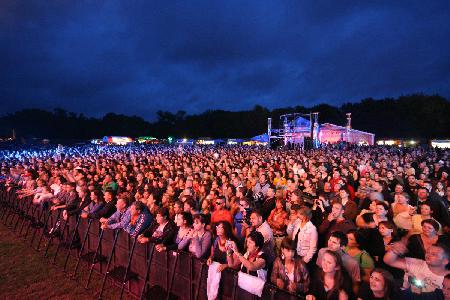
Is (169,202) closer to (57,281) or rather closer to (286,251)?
(57,281)

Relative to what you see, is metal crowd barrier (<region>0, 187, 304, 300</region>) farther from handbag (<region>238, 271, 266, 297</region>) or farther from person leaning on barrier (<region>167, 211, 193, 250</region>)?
person leaning on barrier (<region>167, 211, 193, 250</region>)

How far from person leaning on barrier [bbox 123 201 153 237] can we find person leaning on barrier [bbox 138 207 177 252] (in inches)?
15.9

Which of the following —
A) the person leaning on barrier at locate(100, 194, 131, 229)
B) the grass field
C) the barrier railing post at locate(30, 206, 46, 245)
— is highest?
the person leaning on barrier at locate(100, 194, 131, 229)

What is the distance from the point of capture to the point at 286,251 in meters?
3.68

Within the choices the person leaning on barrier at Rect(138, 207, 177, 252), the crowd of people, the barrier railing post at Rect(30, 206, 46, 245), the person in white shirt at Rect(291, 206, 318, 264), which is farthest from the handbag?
the barrier railing post at Rect(30, 206, 46, 245)

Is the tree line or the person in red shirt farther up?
the tree line

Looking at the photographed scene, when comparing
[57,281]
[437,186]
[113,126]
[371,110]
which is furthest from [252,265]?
[113,126]

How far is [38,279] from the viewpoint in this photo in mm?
6512

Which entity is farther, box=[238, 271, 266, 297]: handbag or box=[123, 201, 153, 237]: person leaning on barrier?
box=[123, 201, 153, 237]: person leaning on barrier

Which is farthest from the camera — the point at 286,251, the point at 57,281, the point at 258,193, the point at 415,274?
the point at 258,193

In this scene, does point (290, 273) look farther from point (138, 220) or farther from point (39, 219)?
point (39, 219)

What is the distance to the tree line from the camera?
65.7 meters

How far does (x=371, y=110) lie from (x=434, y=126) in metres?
14.6

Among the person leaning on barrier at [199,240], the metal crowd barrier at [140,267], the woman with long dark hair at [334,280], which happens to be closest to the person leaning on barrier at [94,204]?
the metal crowd barrier at [140,267]
